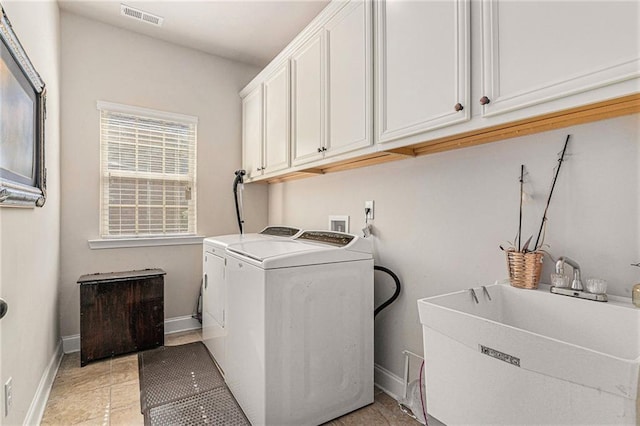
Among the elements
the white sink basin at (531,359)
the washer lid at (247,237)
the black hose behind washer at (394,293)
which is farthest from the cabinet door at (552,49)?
the washer lid at (247,237)

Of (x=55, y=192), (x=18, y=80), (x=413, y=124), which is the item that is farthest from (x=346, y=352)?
(x=55, y=192)

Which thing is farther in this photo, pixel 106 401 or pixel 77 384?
pixel 77 384

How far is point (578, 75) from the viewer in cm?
102

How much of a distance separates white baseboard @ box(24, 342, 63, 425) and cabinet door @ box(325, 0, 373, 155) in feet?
7.19

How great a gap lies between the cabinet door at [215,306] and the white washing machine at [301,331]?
209 mm

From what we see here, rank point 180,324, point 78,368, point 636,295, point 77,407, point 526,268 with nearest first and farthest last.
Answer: point 636,295 → point 526,268 → point 77,407 → point 78,368 → point 180,324

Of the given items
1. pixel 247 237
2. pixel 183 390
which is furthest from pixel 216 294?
pixel 183 390

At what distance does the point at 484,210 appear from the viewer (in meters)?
1.63

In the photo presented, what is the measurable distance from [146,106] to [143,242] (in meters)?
1.30

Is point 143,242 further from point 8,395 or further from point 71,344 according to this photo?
point 8,395

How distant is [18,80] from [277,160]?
166 centimetres

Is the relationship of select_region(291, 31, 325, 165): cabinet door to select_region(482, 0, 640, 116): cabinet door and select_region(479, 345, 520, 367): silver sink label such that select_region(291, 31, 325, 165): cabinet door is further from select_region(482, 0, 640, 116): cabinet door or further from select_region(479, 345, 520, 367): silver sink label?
select_region(479, 345, 520, 367): silver sink label

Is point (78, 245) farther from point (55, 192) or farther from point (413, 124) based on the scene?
point (413, 124)

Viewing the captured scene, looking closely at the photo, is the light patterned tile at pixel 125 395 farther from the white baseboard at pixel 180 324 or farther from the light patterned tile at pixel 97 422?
the white baseboard at pixel 180 324
